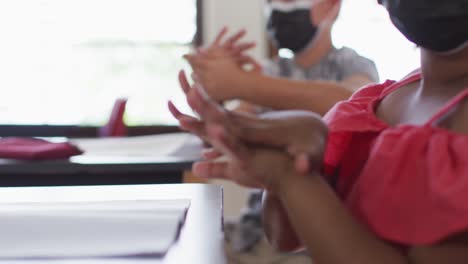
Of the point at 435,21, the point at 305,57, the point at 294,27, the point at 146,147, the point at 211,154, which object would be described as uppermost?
the point at 435,21

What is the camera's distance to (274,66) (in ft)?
7.73

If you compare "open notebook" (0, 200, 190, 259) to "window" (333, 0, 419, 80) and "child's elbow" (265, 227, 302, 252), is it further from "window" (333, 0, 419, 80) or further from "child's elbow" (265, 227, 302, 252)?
"window" (333, 0, 419, 80)

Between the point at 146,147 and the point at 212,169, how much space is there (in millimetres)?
1161

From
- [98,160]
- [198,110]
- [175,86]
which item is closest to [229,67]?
[198,110]

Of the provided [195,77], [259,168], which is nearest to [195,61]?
[195,77]

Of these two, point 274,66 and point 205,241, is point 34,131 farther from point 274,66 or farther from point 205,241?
point 205,241

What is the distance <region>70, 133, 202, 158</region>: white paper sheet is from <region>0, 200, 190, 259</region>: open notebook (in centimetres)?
79

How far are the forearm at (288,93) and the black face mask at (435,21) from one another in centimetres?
29

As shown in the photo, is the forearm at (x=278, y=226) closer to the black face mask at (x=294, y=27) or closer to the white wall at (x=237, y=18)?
the black face mask at (x=294, y=27)

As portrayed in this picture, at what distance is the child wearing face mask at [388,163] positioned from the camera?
0.57m

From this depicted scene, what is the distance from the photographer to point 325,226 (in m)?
0.61

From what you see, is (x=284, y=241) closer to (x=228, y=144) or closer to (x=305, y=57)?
(x=228, y=144)

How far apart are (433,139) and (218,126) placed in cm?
23

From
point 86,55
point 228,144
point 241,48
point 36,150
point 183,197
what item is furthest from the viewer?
point 86,55
